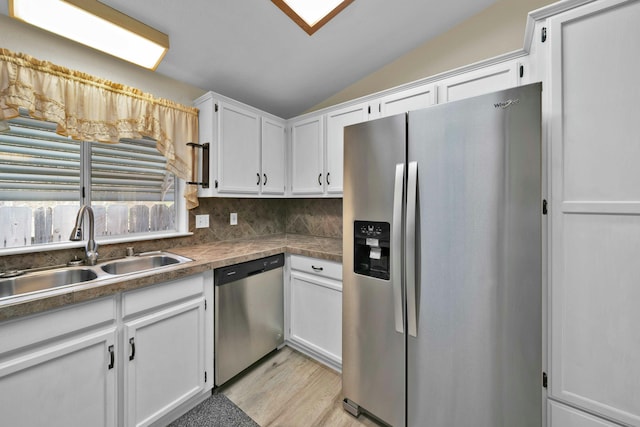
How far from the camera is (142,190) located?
1980 millimetres

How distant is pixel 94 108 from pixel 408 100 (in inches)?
83.9

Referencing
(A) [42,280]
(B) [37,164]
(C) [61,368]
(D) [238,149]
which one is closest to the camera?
(C) [61,368]

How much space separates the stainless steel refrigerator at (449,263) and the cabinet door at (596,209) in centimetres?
12

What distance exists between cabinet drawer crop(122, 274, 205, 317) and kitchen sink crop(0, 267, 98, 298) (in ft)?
1.07

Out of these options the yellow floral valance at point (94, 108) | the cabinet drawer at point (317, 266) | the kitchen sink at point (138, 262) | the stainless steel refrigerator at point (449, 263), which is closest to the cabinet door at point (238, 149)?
the yellow floral valance at point (94, 108)

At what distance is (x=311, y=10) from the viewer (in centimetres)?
155

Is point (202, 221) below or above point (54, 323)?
above

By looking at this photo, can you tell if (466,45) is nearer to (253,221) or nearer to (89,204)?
(253,221)

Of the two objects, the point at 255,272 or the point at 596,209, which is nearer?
the point at 596,209

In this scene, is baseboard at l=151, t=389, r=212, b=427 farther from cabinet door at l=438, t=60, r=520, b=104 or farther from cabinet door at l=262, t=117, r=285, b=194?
cabinet door at l=438, t=60, r=520, b=104

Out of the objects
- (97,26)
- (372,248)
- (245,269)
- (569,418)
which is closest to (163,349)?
(245,269)

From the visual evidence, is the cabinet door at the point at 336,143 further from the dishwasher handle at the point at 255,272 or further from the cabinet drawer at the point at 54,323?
the cabinet drawer at the point at 54,323

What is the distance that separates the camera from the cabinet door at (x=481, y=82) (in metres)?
1.50

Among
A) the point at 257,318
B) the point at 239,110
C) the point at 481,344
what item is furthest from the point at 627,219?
the point at 239,110
